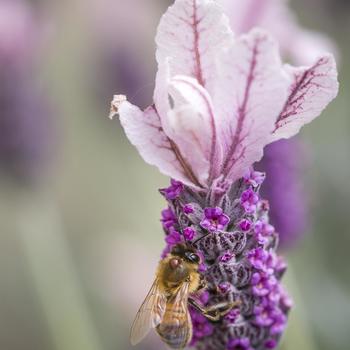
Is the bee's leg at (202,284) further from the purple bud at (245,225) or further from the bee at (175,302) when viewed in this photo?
the purple bud at (245,225)

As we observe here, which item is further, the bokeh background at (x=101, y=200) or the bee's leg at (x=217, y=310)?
the bokeh background at (x=101, y=200)

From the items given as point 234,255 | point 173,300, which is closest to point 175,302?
point 173,300

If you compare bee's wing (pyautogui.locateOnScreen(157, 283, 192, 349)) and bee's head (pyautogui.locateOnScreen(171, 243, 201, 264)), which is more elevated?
bee's head (pyautogui.locateOnScreen(171, 243, 201, 264))

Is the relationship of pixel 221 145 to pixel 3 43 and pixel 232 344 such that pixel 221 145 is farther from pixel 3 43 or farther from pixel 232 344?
pixel 3 43

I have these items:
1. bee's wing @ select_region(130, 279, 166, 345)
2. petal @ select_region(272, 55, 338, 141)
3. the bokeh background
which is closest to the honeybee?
bee's wing @ select_region(130, 279, 166, 345)

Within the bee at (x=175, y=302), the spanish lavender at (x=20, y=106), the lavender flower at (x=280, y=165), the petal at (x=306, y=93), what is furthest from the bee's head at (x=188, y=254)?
the spanish lavender at (x=20, y=106)

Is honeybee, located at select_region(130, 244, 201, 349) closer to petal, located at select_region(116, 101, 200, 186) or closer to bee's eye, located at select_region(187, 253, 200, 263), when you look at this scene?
bee's eye, located at select_region(187, 253, 200, 263)
